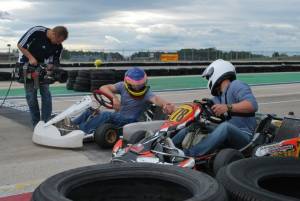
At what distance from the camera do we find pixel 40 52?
25.6 feet

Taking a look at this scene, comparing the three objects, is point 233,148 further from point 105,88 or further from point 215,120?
point 105,88

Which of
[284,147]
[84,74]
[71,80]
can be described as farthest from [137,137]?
[71,80]

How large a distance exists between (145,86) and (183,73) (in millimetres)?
17461

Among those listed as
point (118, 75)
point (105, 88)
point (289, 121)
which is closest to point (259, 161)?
point (289, 121)

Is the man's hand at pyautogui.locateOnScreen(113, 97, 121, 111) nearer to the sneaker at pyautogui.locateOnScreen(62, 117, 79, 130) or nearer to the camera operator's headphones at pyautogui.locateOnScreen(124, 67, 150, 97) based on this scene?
the camera operator's headphones at pyautogui.locateOnScreen(124, 67, 150, 97)

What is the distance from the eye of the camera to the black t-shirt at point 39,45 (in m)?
7.69

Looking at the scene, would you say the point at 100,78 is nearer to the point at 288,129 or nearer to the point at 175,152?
the point at 288,129

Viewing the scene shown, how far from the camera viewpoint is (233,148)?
5051 millimetres

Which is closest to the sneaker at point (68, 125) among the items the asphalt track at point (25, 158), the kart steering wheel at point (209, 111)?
the asphalt track at point (25, 158)

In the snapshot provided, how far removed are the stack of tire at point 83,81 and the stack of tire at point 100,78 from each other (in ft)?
1.03

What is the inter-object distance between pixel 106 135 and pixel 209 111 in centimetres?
185

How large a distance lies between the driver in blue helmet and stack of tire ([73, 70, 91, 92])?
780 cm

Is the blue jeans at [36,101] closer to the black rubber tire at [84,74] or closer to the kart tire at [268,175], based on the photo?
the kart tire at [268,175]

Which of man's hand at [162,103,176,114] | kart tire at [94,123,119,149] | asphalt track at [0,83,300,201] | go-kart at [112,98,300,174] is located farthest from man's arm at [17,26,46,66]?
go-kart at [112,98,300,174]
